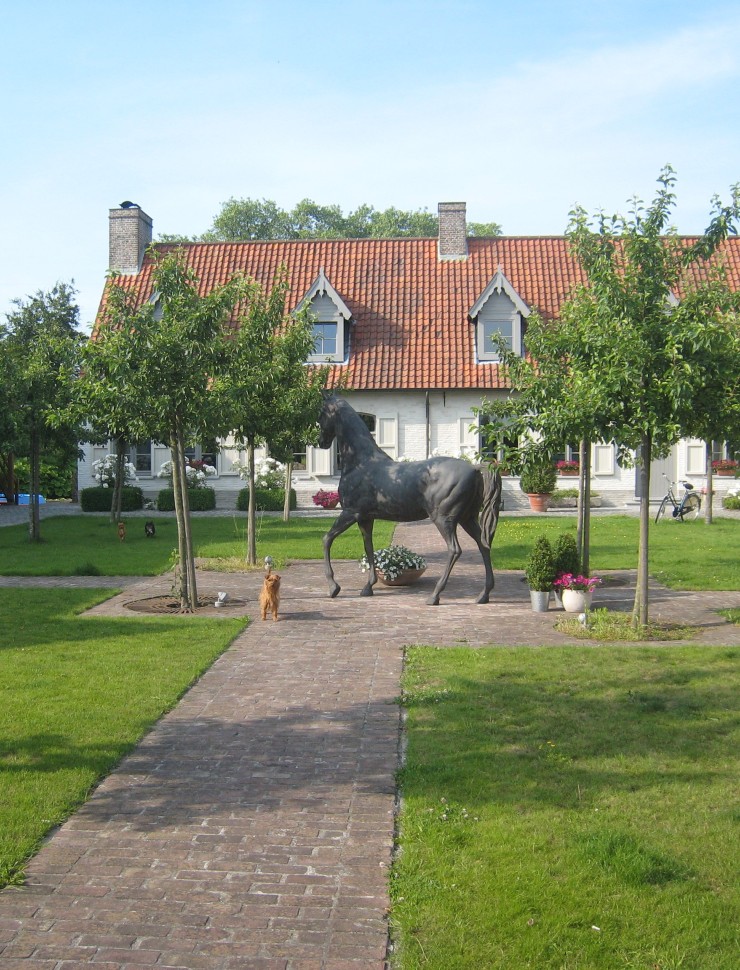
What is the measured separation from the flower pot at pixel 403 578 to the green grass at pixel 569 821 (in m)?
5.66

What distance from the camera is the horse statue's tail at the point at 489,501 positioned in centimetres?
1384

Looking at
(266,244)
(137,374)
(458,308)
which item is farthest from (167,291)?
(266,244)

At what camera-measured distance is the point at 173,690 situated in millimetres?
9133

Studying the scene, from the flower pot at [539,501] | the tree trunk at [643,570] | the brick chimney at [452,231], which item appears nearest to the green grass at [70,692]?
the tree trunk at [643,570]

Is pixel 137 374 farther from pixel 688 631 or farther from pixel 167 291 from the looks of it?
pixel 688 631

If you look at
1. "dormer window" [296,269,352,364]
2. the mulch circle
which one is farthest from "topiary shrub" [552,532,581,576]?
"dormer window" [296,269,352,364]

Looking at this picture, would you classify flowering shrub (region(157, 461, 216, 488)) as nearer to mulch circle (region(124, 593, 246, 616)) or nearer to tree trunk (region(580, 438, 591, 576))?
mulch circle (region(124, 593, 246, 616))

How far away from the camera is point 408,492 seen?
1438 cm

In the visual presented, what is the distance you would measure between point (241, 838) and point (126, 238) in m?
30.6

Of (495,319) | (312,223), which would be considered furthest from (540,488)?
(312,223)

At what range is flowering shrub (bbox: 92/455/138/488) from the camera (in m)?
30.3

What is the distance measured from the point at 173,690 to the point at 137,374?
512 cm

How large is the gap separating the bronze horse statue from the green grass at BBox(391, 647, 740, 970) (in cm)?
435

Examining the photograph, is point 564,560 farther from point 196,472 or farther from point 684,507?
point 196,472
